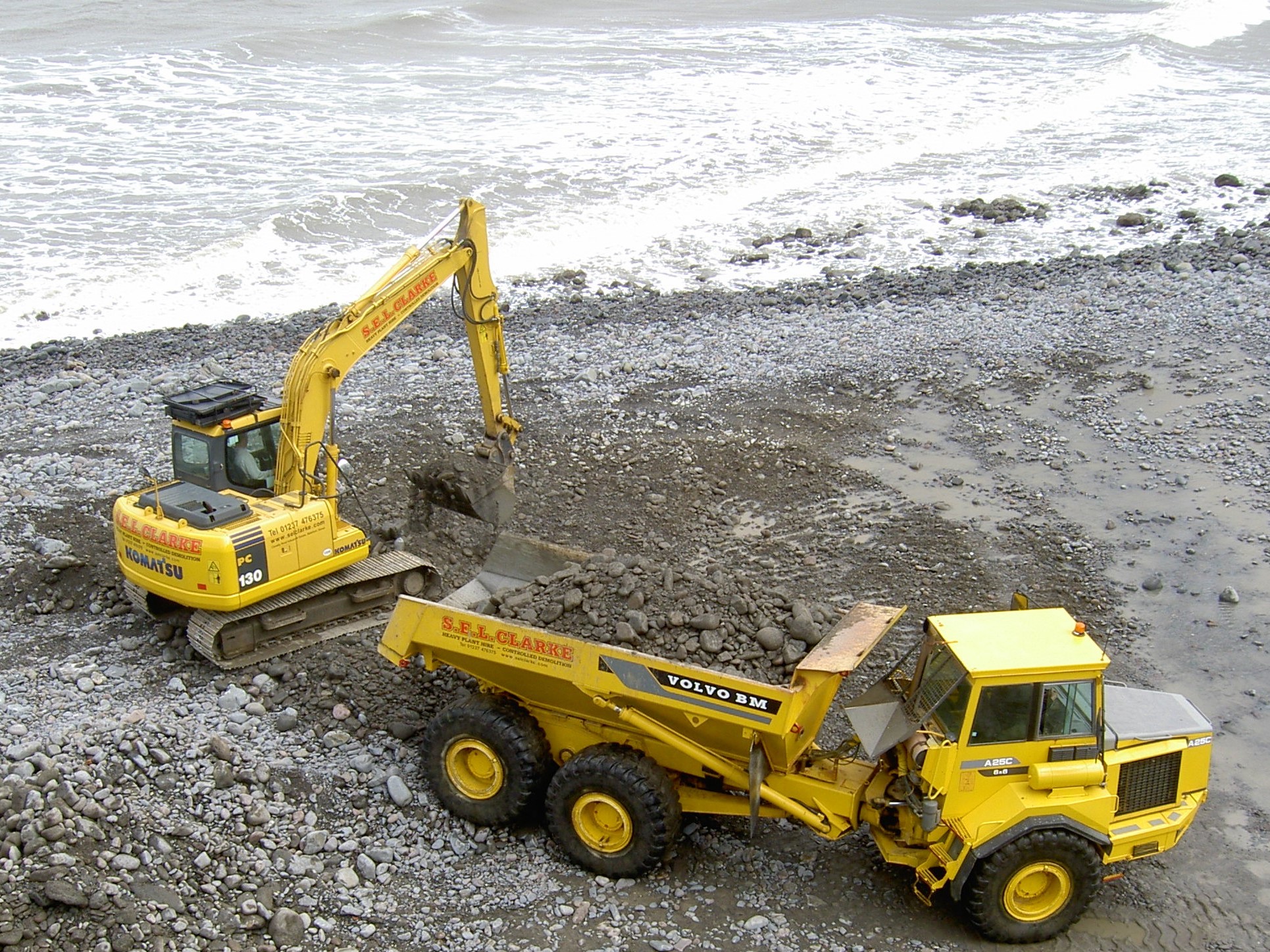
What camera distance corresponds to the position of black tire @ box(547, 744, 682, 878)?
250 inches

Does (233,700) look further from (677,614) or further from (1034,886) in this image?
(1034,886)

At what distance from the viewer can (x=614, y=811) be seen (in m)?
6.52

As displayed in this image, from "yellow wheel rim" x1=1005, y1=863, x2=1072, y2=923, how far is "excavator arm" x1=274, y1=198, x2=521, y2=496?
553 centimetres

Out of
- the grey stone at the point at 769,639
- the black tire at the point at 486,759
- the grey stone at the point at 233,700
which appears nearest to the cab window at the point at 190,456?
the grey stone at the point at 233,700

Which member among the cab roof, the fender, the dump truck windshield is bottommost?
the fender

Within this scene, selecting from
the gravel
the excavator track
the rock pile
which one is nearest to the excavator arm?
the excavator track

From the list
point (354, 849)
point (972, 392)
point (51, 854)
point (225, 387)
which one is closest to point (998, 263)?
point (972, 392)

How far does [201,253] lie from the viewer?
20.0m

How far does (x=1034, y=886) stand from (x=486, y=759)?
10.2 ft

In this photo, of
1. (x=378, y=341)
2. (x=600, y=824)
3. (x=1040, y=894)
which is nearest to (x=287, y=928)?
(x=600, y=824)

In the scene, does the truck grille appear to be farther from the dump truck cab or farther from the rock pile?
the rock pile

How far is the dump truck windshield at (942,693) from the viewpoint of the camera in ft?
19.5

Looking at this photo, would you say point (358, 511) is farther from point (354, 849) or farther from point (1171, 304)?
point (1171, 304)

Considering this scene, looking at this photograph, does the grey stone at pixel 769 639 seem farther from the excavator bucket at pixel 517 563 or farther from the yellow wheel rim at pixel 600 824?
the excavator bucket at pixel 517 563
